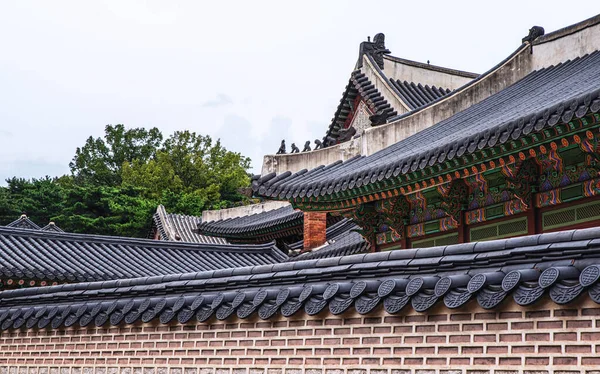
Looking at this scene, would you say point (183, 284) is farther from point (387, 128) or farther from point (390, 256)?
point (387, 128)

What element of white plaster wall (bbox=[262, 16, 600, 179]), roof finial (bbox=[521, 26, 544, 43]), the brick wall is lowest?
the brick wall

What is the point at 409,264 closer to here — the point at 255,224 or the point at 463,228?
the point at 463,228

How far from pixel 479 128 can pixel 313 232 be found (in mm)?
11460

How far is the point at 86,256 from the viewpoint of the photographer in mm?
16234

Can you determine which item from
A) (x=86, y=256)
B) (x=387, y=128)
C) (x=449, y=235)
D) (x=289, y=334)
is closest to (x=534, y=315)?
(x=289, y=334)

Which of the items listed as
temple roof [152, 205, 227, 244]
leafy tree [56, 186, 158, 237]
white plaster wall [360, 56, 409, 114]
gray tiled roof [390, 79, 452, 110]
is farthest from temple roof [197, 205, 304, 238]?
leafy tree [56, 186, 158, 237]

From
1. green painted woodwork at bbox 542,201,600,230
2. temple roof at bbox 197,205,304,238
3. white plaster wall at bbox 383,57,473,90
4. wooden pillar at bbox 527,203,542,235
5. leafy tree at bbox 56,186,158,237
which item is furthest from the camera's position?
leafy tree at bbox 56,186,158,237

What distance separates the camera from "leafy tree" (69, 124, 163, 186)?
203 feet

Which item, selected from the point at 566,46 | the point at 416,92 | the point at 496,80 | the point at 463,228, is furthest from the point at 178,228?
the point at 463,228

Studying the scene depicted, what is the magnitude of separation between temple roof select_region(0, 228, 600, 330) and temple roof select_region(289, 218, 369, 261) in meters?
7.37

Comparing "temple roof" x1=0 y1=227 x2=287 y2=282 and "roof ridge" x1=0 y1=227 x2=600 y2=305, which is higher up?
"temple roof" x1=0 y1=227 x2=287 y2=282

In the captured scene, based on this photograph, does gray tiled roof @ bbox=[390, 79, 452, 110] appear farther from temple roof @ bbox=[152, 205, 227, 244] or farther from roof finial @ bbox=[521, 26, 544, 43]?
temple roof @ bbox=[152, 205, 227, 244]

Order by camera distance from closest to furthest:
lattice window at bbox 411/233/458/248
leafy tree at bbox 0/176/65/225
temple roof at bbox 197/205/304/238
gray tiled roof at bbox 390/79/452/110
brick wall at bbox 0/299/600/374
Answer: brick wall at bbox 0/299/600/374, lattice window at bbox 411/233/458/248, gray tiled roof at bbox 390/79/452/110, temple roof at bbox 197/205/304/238, leafy tree at bbox 0/176/65/225

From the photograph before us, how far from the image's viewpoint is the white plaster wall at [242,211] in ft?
100
